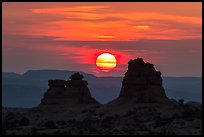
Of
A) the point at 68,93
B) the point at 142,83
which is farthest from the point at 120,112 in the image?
the point at 68,93

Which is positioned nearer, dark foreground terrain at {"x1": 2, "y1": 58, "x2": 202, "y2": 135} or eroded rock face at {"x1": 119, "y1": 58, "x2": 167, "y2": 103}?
dark foreground terrain at {"x1": 2, "y1": 58, "x2": 202, "y2": 135}

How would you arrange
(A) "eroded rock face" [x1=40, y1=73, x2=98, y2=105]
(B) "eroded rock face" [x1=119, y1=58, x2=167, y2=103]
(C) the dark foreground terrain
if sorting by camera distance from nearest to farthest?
(C) the dark foreground terrain, (B) "eroded rock face" [x1=119, y1=58, x2=167, y2=103], (A) "eroded rock face" [x1=40, y1=73, x2=98, y2=105]

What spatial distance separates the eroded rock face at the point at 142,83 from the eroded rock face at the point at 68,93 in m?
10.6

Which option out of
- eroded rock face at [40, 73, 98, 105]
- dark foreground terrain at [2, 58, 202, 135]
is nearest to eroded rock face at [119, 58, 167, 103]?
dark foreground terrain at [2, 58, 202, 135]

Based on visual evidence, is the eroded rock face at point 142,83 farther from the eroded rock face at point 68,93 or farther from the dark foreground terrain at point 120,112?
the eroded rock face at point 68,93

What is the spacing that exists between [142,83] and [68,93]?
15.4 metres

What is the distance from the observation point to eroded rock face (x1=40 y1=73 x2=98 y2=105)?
317ft

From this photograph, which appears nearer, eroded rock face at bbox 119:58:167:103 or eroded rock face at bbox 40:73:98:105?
eroded rock face at bbox 119:58:167:103

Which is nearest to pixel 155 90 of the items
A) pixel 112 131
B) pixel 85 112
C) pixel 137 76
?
pixel 137 76

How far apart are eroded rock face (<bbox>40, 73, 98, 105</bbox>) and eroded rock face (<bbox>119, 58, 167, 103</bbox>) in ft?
34.6

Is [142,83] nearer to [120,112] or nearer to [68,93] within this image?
[120,112]

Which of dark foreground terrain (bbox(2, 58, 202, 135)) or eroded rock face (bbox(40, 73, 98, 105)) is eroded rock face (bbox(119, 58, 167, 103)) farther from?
eroded rock face (bbox(40, 73, 98, 105))

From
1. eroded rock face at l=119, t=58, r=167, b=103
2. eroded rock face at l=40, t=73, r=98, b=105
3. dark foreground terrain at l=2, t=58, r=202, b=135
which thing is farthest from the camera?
eroded rock face at l=40, t=73, r=98, b=105

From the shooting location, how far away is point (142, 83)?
285 feet
